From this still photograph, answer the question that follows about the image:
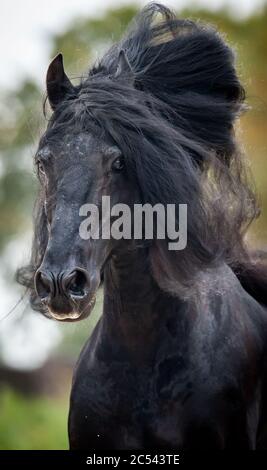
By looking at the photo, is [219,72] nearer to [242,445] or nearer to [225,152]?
[225,152]

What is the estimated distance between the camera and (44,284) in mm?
6336

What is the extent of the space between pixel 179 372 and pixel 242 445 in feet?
2.09

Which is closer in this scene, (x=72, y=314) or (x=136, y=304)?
(x=72, y=314)

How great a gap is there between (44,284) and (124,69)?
1.65 meters

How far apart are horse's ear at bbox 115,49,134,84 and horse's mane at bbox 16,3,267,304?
0.01m

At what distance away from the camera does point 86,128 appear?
6777mm

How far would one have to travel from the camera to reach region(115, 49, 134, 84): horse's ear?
23.6 feet

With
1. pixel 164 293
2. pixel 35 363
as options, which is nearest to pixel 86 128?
pixel 164 293

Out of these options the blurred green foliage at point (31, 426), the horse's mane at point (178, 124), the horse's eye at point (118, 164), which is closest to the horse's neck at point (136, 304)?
the horse's mane at point (178, 124)

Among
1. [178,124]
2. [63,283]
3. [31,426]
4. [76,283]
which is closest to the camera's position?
[63,283]

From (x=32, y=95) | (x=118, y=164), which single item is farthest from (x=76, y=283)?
(x=32, y=95)

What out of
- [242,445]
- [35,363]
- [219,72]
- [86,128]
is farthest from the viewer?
[35,363]

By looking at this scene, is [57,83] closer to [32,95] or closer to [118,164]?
[118,164]

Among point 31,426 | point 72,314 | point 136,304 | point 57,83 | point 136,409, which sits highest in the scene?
point 57,83
